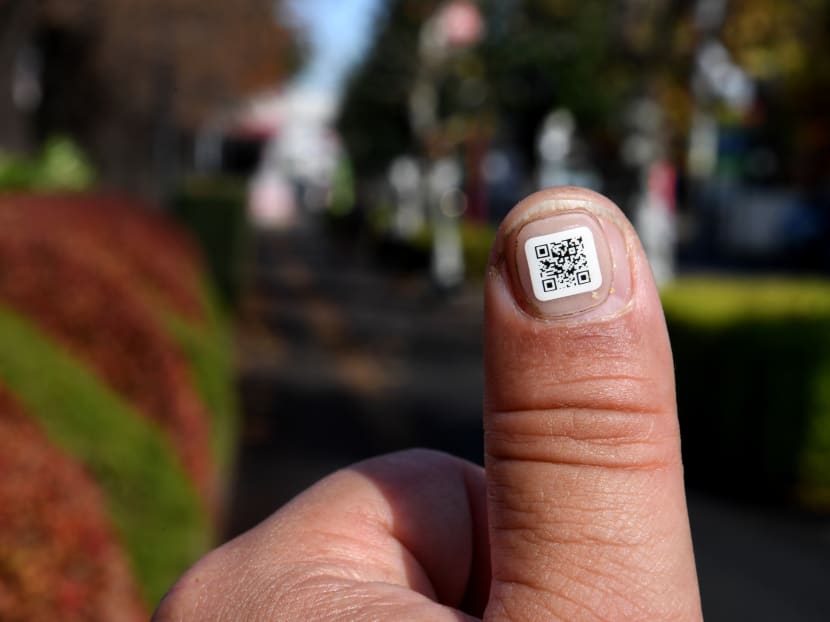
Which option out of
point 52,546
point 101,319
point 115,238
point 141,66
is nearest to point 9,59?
point 141,66

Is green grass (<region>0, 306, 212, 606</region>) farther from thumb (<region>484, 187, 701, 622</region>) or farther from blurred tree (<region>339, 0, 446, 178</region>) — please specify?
blurred tree (<region>339, 0, 446, 178</region>)

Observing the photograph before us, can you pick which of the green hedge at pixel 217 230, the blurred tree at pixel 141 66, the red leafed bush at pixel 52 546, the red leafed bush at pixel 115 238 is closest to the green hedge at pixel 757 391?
the red leafed bush at pixel 115 238

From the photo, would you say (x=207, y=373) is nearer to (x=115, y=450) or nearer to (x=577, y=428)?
(x=115, y=450)

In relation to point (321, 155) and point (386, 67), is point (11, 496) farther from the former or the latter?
point (321, 155)

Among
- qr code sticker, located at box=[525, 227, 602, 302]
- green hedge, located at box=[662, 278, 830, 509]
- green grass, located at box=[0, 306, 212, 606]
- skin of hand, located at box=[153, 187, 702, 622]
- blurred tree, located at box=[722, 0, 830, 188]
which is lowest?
green hedge, located at box=[662, 278, 830, 509]

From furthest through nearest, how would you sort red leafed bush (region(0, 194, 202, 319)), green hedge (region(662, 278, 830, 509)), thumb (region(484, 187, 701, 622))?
green hedge (region(662, 278, 830, 509)) → red leafed bush (region(0, 194, 202, 319)) → thumb (region(484, 187, 701, 622))

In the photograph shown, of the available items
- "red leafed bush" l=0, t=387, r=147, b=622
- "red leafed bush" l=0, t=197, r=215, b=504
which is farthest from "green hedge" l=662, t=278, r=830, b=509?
"red leafed bush" l=0, t=387, r=147, b=622

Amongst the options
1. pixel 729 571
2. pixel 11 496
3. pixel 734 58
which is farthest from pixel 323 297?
pixel 11 496

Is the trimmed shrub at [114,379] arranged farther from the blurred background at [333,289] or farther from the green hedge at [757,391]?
the green hedge at [757,391]
